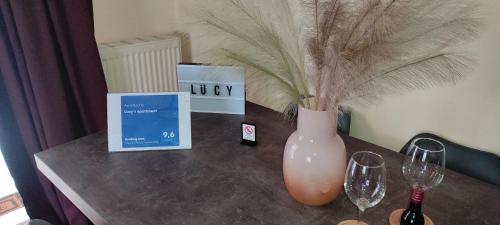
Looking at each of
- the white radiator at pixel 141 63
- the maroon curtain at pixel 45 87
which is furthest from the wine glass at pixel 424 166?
the white radiator at pixel 141 63

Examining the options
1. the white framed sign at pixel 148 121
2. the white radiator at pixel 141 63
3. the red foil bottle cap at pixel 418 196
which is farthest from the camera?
the white radiator at pixel 141 63

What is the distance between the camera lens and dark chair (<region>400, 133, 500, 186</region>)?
1.30m

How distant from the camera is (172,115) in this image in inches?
49.7

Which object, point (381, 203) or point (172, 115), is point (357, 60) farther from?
point (172, 115)

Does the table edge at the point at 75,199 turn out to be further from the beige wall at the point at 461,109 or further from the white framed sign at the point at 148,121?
the beige wall at the point at 461,109

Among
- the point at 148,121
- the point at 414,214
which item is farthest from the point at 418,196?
the point at 148,121

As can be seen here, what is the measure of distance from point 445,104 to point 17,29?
75.4 inches

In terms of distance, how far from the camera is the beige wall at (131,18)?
2127 mm

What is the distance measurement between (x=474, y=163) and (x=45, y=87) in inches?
74.6

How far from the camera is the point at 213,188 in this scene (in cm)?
105

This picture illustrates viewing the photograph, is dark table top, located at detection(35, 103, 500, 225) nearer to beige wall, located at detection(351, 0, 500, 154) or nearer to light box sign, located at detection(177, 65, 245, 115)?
light box sign, located at detection(177, 65, 245, 115)

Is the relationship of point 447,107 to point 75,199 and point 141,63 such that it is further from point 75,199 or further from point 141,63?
point 141,63

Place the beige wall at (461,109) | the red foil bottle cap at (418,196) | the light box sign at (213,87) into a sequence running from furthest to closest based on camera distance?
the light box sign at (213,87), the beige wall at (461,109), the red foil bottle cap at (418,196)

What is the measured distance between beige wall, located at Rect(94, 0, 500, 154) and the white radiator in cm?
14
